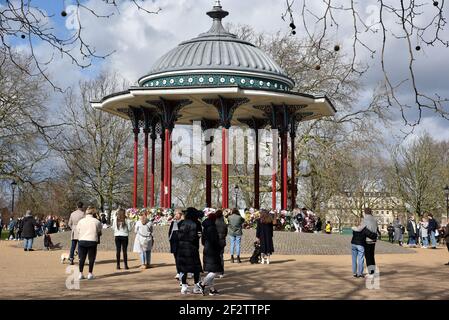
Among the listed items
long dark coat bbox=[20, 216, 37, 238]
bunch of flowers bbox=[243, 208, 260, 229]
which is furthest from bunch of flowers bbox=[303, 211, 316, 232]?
long dark coat bbox=[20, 216, 37, 238]

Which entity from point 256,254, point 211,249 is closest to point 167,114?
point 256,254

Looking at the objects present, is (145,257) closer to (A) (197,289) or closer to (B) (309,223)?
(A) (197,289)

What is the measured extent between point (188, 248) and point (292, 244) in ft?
42.7

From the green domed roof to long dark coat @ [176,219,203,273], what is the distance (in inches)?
635

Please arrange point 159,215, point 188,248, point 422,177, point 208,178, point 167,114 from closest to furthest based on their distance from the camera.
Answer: point 188,248 < point 159,215 < point 167,114 < point 208,178 < point 422,177

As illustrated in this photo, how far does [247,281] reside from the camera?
48.5 feet

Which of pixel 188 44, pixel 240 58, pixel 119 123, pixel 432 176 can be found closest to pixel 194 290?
pixel 240 58

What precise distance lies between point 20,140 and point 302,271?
86.4ft

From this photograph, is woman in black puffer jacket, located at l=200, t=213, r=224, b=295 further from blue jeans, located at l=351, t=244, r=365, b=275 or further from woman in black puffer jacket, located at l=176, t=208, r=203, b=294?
blue jeans, located at l=351, t=244, r=365, b=275

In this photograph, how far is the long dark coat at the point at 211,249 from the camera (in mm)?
12789

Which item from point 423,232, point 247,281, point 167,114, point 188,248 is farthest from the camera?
point 423,232

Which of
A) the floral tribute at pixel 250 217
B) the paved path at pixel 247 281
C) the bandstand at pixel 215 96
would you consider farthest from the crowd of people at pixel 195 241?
the bandstand at pixel 215 96

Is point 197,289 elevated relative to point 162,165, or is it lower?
lower
